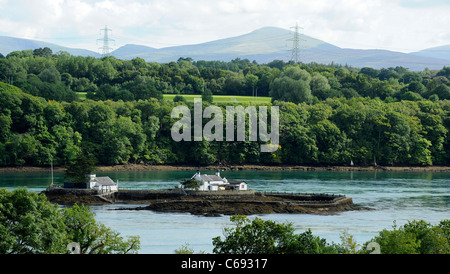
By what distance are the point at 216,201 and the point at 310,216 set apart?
9.74 meters

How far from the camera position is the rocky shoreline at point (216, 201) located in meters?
60.5

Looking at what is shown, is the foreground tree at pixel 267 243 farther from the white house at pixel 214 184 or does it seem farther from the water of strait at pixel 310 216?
the white house at pixel 214 184

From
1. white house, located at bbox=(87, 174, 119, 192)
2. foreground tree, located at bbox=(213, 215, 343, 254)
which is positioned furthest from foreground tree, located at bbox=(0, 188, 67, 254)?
white house, located at bbox=(87, 174, 119, 192)

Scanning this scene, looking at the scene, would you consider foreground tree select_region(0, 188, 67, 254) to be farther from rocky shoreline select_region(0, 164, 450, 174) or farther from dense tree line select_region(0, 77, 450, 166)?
dense tree line select_region(0, 77, 450, 166)

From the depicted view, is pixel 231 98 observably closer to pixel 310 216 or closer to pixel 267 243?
pixel 310 216

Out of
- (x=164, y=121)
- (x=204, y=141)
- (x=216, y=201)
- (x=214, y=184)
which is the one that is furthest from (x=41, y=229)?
(x=164, y=121)

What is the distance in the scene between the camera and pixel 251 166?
113375 mm

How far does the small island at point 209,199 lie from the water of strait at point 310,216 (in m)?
2.36

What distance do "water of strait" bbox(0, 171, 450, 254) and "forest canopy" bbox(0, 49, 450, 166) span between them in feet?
26.8

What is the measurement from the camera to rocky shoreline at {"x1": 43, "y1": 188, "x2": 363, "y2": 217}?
6047 cm

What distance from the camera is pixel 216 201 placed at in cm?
6350
